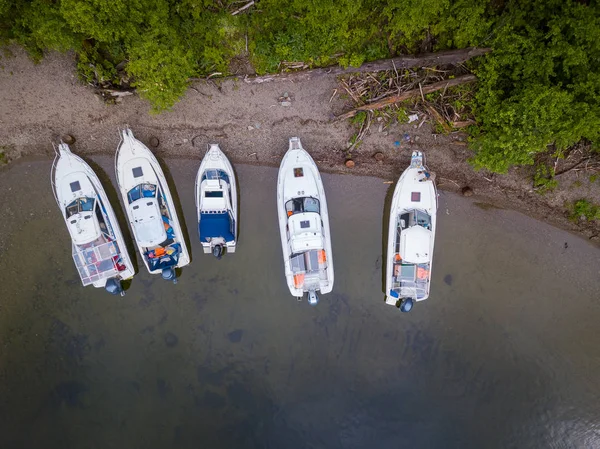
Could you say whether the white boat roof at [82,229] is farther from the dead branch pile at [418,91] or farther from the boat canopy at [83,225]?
the dead branch pile at [418,91]

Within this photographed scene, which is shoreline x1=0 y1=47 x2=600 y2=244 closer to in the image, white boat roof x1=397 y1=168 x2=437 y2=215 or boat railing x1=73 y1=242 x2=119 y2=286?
white boat roof x1=397 y1=168 x2=437 y2=215

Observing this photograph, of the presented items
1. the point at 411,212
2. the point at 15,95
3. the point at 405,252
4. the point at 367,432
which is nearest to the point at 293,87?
the point at 411,212

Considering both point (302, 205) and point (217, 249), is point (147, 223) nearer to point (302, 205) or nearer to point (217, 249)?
point (217, 249)

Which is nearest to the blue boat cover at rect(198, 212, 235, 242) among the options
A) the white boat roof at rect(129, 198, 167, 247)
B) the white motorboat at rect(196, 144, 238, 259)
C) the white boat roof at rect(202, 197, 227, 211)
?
the white motorboat at rect(196, 144, 238, 259)

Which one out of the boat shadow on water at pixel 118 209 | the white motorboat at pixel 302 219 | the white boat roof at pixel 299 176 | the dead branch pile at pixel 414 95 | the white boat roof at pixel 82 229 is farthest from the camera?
the boat shadow on water at pixel 118 209

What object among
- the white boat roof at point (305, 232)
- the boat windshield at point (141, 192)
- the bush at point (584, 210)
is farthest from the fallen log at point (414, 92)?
the boat windshield at point (141, 192)

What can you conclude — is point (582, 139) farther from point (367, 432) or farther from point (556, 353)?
point (367, 432)
